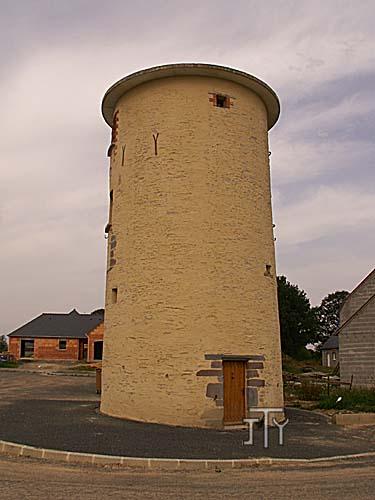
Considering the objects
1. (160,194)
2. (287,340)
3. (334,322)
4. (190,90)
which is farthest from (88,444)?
(334,322)

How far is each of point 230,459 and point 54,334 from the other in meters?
48.4

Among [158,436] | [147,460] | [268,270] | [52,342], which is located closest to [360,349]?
[268,270]

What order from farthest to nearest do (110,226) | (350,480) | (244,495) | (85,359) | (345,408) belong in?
(85,359) → (345,408) → (110,226) → (350,480) → (244,495)

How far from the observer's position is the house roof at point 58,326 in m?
57.3

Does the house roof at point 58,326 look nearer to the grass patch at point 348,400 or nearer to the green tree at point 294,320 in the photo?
the green tree at point 294,320

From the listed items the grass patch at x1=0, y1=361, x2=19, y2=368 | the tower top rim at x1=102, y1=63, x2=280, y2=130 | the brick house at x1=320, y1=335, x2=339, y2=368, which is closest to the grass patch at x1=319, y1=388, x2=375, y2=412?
the tower top rim at x1=102, y1=63, x2=280, y2=130

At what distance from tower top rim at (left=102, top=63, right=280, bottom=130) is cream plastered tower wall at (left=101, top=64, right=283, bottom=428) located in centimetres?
4

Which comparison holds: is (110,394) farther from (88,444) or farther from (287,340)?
(287,340)

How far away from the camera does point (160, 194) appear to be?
16.9 metres

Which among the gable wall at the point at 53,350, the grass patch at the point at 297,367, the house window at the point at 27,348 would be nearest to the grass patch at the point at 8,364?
the gable wall at the point at 53,350

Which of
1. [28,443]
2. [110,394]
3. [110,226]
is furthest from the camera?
[110,226]

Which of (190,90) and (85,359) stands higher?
(190,90)

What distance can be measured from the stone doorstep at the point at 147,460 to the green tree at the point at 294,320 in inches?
1927

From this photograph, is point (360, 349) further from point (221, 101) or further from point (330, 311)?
point (330, 311)
